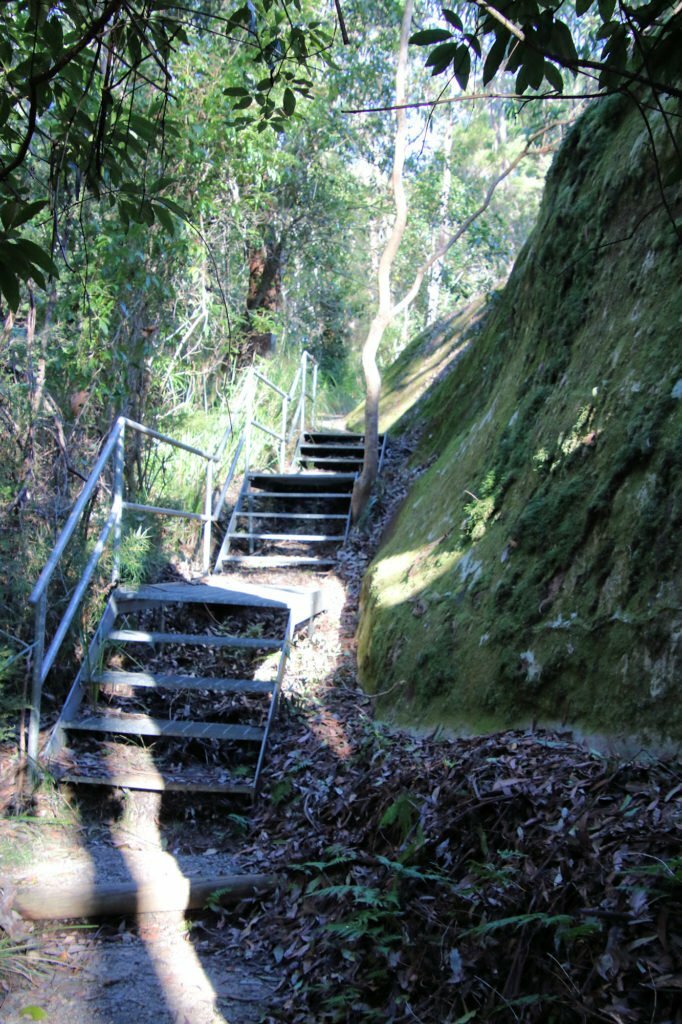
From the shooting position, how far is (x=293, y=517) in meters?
8.19

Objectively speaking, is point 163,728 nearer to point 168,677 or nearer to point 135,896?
point 168,677

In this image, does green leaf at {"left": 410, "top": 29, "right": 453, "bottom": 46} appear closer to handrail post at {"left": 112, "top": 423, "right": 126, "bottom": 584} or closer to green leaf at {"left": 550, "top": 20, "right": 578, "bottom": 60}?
green leaf at {"left": 550, "top": 20, "right": 578, "bottom": 60}

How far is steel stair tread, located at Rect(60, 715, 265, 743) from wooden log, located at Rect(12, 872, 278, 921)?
3.58ft

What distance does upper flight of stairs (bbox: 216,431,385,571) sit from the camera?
7.84 m

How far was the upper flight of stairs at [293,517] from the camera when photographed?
309 inches

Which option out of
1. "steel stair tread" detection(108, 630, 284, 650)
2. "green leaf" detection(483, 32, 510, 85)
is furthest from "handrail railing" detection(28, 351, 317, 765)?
"green leaf" detection(483, 32, 510, 85)

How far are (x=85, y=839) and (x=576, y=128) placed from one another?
5.50m

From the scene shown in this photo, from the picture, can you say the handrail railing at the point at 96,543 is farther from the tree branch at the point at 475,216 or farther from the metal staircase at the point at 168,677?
the tree branch at the point at 475,216

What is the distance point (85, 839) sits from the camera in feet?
12.8

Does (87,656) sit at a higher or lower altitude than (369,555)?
lower

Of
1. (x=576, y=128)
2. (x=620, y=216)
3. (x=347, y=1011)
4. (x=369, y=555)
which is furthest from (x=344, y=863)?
(x=576, y=128)

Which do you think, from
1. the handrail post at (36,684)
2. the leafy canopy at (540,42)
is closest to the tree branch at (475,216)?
the handrail post at (36,684)

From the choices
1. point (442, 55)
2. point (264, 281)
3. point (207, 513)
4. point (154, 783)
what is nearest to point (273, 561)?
point (207, 513)

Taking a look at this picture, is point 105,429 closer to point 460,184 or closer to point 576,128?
point 576,128
